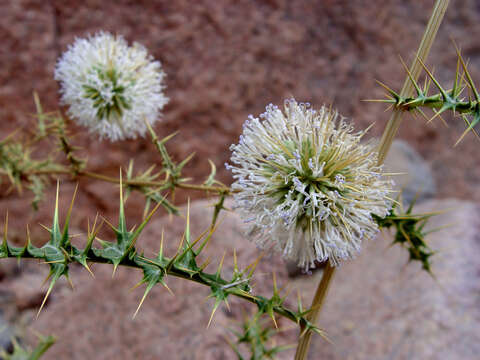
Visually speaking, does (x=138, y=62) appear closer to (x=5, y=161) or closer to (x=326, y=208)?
(x=5, y=161)

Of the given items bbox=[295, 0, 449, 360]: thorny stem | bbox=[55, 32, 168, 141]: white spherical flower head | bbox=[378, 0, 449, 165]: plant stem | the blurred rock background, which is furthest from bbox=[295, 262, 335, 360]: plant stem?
the blurred rock background

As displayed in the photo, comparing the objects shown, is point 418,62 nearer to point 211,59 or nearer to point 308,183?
point 308,183

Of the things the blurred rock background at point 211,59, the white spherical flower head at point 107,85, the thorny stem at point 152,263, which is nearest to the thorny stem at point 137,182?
the white spherical flower head at point 107,85

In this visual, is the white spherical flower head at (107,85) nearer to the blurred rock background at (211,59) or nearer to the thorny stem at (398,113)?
the blurred rock background at (211,59)

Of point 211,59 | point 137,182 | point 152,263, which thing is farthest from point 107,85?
point 211,59

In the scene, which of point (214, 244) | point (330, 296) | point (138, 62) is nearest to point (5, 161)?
point (138, 62)
